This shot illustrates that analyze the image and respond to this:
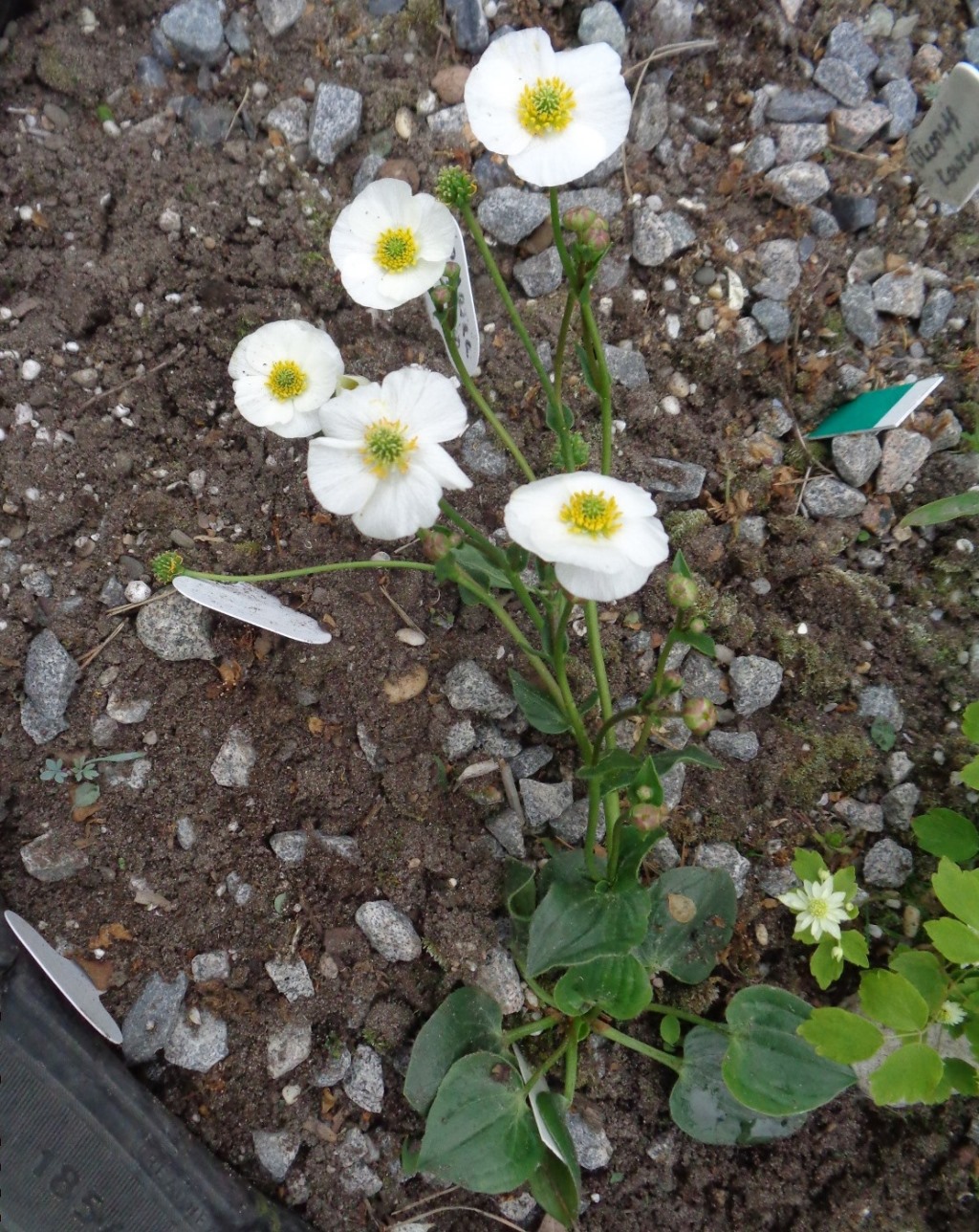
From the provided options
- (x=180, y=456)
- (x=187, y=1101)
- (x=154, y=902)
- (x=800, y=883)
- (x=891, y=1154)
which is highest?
(x=180, y=456)

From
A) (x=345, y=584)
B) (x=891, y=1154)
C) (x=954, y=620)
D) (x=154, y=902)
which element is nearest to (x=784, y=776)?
(x=954, y=620)

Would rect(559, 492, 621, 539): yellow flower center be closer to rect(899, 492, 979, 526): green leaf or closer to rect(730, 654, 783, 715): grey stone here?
rect(730, 654, 783, 715): grey stone

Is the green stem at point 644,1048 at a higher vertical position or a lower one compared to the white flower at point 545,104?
lower

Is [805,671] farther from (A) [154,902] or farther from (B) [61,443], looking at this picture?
(B) [61,443]

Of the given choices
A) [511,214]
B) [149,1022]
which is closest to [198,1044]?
[149,1022]

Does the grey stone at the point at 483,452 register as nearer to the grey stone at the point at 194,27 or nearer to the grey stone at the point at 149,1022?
the grey stone at the point at 194,27

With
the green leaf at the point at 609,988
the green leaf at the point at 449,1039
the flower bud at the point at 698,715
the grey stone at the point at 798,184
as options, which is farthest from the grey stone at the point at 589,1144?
the grey stone at the point at 798,184
